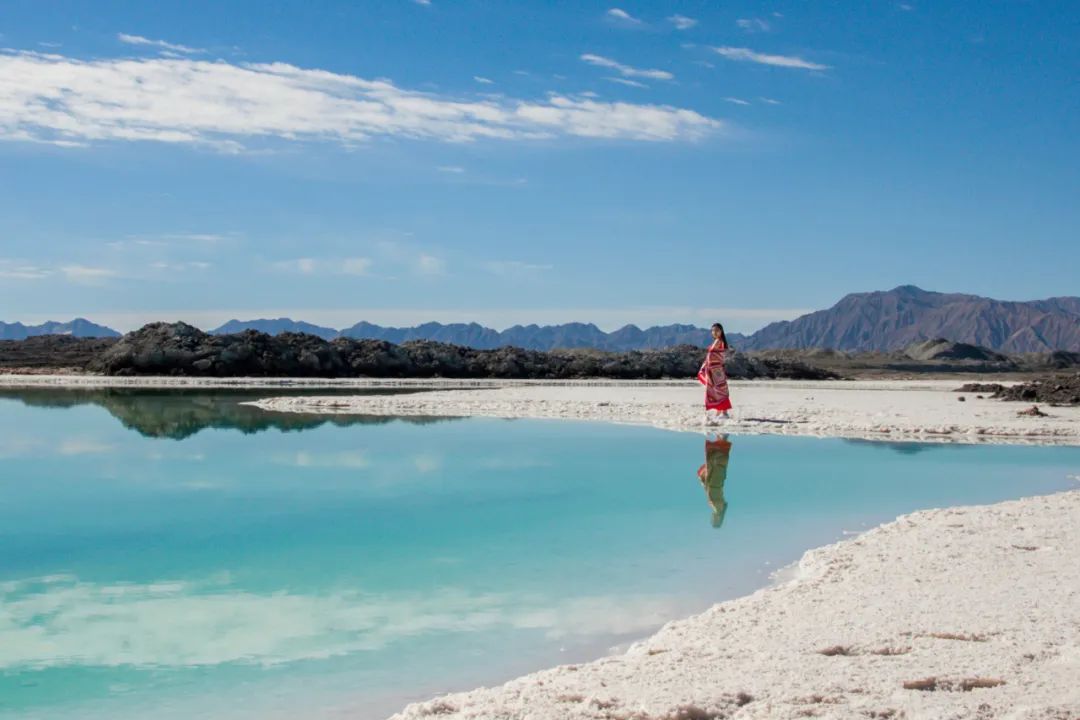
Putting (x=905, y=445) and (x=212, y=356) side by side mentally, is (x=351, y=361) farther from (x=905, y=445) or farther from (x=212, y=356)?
(x=905, y=445)

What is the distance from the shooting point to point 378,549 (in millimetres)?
7691

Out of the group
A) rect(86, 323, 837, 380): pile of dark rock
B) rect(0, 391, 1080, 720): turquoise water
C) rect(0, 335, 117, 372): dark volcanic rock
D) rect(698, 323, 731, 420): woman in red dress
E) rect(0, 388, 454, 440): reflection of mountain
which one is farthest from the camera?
rect(0, 335, 117, 372): dark volcanic rock

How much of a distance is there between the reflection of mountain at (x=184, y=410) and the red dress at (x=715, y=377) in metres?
5.52

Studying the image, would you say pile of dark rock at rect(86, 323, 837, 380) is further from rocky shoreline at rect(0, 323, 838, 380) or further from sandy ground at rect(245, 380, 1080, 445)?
sandy ground at rect(245, 380, 1080, 445)

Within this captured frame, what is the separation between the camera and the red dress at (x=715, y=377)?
59.4 ft

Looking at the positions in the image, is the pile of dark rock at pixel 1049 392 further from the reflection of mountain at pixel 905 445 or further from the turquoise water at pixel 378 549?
the turquoise water at pixel 378 549

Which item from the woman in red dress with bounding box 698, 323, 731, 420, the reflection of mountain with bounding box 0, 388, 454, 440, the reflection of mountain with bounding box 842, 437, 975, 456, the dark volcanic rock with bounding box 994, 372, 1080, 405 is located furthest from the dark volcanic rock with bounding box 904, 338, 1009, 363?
the reflection of mountain with bounding box 842, 437, 975, 456

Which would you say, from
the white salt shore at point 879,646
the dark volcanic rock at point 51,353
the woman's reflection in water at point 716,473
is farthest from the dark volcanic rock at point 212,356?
the white salt shore at point 879,646

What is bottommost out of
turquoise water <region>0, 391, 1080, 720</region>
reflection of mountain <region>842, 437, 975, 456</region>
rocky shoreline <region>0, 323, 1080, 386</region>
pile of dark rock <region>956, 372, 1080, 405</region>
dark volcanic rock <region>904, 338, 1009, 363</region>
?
turquoise water <region>0, 391, 1080, 720</region>

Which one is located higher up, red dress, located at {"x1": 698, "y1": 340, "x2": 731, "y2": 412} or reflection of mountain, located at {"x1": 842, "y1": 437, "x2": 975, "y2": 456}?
red dress, located at {"x1": 698, "y1": 340, "x2": 731, "y2": 412}

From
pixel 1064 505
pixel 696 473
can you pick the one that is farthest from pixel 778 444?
pixel 1064 505

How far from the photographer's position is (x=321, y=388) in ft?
113

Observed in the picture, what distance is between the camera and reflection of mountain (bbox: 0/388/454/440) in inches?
747

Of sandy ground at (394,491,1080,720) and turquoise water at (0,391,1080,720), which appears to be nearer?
sandy ground at (394,491,1080,720)
